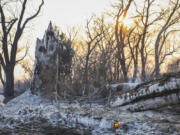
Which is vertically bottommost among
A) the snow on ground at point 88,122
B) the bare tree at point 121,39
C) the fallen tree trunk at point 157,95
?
the snow on ground at point 88,122

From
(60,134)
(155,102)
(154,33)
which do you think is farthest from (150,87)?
(154,33)

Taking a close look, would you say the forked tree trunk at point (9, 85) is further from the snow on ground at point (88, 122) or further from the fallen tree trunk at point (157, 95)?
the fallen tree trunk at point (157, 95)

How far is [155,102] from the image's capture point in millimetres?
3650

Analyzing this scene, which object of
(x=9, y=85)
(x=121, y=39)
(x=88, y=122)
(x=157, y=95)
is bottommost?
(x=88, y=122)

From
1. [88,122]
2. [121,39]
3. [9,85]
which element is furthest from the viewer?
[121,39]

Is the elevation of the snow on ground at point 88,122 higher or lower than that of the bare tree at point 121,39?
lower

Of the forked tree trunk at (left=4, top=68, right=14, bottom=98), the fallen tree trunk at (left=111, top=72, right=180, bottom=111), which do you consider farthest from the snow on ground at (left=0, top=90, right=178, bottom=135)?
the forked tree trunk at (left=4, top=68, right=14, bottom=98)

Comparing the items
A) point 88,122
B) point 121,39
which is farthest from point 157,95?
point 121,39

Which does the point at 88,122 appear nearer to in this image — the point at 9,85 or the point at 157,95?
the point at 157,95

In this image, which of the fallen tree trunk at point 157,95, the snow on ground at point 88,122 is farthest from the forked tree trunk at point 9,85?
the fallen tree trunk at point 157,95

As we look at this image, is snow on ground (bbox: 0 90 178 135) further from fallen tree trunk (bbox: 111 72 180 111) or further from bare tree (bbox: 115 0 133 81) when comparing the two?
bare tree (bbox: 115 0 133 81)

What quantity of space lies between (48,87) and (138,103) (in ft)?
14.6

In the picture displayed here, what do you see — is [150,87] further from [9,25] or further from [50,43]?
[9,25]


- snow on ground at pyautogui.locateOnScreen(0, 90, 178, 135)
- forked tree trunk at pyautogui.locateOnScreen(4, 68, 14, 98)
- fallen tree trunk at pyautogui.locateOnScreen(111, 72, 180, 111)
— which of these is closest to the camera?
snow on ground at pyautogui.locateOnScreen(0, 90, 178, 135)
